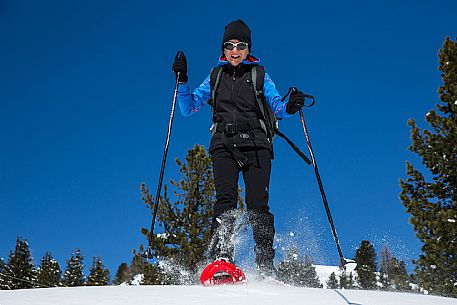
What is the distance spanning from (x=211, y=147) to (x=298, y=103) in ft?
3.18

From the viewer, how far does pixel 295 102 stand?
14.5ft

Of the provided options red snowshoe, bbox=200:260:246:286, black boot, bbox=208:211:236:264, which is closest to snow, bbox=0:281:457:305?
red snowshoe, bbox=200:260:246:286

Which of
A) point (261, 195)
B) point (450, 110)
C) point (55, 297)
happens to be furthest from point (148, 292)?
point (450, 110)

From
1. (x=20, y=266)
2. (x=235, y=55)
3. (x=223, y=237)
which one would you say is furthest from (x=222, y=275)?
(x=20, y=266)

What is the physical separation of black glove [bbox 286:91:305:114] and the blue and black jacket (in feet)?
0.26

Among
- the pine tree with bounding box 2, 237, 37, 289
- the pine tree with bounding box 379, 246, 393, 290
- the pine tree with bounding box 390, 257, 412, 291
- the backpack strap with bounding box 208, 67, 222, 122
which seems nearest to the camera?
the backpack strap with bounding box 208, 67, 222, 122

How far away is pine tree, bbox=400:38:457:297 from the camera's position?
11.7 m

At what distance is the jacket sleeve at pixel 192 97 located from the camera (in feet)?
16.2

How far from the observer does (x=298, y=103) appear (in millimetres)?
4434

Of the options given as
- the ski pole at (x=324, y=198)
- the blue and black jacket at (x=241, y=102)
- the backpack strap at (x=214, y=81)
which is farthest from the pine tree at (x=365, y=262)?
the backpack strap at (x=214, y=81)

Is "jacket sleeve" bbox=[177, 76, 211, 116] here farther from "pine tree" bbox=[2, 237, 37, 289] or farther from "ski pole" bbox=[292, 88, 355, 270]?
"pine tree" bbox=[2, 237, 37, 289]

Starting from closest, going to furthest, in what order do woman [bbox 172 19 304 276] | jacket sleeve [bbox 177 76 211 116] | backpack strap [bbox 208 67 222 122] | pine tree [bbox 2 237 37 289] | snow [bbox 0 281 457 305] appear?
snow [bbox 0 281 457 305], woman [bbox 172 19 304 276], backpack strap [bbox 208 67 222 122], jacket sleeve [bbox 177 76 211 116], pine tree [bbox 2 237 37 289]

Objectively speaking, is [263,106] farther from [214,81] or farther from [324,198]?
[324,198]

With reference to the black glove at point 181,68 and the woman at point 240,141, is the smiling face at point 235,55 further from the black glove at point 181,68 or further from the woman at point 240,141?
the black glove at point 181,68
